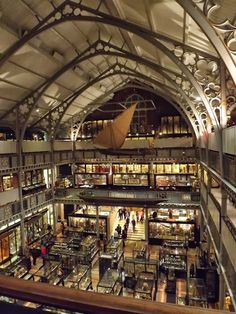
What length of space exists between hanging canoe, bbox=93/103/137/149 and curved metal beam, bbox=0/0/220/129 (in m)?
7.08

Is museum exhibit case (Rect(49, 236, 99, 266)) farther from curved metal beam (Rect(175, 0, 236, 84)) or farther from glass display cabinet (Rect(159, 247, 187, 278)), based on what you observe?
curved metal beam (Rect(175, 0, 236, 84))

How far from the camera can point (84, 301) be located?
1.22 metres

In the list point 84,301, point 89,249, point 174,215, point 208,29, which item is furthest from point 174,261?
point 84,301

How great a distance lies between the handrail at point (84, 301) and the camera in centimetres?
114

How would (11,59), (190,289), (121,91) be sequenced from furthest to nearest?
(121,91)
(11,59)
(190,289)

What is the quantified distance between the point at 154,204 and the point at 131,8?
44.8 ft

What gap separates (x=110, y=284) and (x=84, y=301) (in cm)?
1219

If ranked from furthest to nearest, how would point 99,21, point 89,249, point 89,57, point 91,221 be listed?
point 91,221
point 89,249
point 89,57
point 99,21

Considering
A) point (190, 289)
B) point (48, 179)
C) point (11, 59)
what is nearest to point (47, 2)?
point (11, 59)

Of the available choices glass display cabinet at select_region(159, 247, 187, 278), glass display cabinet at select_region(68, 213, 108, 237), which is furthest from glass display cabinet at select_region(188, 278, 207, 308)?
glass display cabinet at select_region(68, 213, 108, 237)

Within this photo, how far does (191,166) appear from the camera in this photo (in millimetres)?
24453

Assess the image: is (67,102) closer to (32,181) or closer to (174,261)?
(32,181)

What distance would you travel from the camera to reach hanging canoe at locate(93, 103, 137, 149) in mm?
17453

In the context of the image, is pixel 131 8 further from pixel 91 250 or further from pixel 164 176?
pixel 164 176
